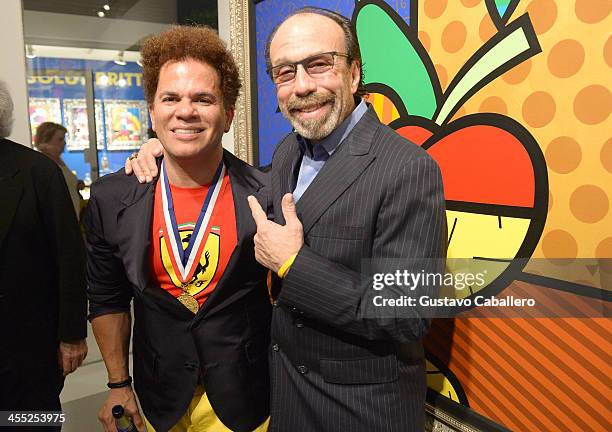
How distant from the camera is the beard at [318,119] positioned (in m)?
1.43

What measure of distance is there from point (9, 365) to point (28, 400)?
0.62 feet

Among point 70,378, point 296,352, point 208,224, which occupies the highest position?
point 208,224

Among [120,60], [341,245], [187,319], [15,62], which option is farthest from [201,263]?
[120,60]

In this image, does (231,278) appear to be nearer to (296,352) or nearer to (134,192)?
(296,352)

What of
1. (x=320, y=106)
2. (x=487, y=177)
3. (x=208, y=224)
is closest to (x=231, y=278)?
(x=208, y=224)

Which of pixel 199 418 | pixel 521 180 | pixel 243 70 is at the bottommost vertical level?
pixel 199 418

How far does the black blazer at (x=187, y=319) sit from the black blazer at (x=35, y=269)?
48 centimetres

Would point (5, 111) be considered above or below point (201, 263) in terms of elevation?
above

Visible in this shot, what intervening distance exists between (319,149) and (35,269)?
140cm

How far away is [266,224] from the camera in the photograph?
1.40 m

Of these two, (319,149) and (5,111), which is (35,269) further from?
(319,149)

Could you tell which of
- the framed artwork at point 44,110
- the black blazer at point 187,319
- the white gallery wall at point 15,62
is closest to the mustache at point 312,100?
the black blazer at point 187,319

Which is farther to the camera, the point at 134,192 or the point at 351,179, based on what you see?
the point at 134,192

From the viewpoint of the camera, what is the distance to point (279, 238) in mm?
1353
